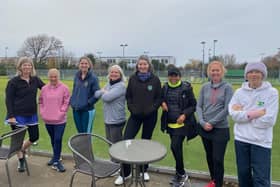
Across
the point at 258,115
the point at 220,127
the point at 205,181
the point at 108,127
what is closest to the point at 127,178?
the point at 108,127

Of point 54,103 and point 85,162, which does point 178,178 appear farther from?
point 54,103

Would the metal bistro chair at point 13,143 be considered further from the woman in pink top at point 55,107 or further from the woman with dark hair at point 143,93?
the woman with dark hair at point 143,93

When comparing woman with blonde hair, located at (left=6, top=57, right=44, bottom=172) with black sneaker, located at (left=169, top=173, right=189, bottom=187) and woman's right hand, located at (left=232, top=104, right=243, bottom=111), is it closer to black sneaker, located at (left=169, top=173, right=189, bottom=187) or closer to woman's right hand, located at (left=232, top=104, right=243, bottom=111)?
black sneaker, located at (left=169, top=173, right=189, bottom=187)

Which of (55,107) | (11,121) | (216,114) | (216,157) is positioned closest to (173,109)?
(216,114)

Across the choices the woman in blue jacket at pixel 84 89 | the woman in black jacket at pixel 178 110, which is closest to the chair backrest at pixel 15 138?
the woman in blue jacket at pixel 84 89

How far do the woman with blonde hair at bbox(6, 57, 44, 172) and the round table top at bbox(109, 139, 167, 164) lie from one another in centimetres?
Result: 182

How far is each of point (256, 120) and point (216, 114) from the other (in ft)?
2.00

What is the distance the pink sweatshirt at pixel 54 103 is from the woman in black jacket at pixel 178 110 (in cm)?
163

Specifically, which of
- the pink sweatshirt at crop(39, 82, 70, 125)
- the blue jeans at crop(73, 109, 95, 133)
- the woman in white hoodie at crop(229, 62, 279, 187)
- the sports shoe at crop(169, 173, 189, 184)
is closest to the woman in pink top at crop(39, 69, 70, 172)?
the pink sweatshirt at crop(39, 82, 70, 125)

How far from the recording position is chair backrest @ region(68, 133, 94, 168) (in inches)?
130

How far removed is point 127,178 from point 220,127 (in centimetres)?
148

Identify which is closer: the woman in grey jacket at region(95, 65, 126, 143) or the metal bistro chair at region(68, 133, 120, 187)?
the metal bistro chair at region(68, 133, 120, 187)

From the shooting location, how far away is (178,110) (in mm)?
3830

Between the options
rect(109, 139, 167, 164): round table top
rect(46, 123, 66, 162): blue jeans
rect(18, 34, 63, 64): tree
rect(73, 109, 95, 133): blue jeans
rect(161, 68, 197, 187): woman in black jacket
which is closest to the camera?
rect(109, 139, 167, 164): round table top
